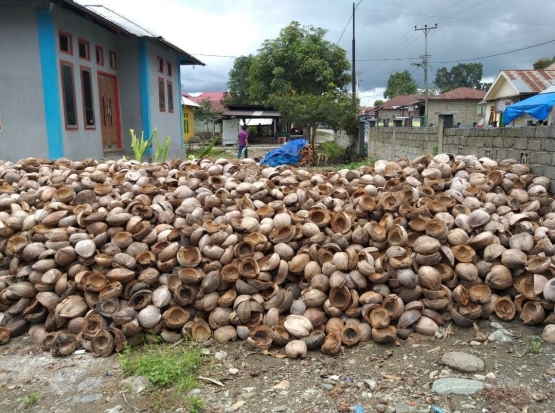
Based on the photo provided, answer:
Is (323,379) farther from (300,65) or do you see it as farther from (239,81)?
(239,81)

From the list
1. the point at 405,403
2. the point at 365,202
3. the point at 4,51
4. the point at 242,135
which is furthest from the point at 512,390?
the point at 242,135

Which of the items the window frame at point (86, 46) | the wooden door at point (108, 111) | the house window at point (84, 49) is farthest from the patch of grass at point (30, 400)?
the wooden door at point (108, 111)

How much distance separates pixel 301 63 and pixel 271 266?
22.5m

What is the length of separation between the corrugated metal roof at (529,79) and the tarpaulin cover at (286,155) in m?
12.7

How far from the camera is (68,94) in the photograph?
10.8 m

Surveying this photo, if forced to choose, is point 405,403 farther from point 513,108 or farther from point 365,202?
point 513,108

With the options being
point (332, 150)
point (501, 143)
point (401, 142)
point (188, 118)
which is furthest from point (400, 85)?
point (501, 143)

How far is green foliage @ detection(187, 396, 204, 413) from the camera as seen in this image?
2.57 m

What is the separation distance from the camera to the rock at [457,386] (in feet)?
8.74

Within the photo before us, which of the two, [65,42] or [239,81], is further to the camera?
[239,81]

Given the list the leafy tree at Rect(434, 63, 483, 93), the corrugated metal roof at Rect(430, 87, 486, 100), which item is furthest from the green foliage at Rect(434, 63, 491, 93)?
the corrugated metal roof at Rect(430, 87, 486, 100)

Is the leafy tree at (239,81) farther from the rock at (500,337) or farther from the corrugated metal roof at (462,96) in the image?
the rock at (500,337)

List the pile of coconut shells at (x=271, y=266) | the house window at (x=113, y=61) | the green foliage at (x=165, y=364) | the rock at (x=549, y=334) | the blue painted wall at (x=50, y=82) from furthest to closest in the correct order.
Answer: the house window at (x=113, y=61) → the blue painted wall at (x=50, y=82) → the pile of coconut shells at (x=271, y=266) → the rock at (x=549, y=334) → the green foliage at (x=165, y=364)

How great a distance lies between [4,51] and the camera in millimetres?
10102
